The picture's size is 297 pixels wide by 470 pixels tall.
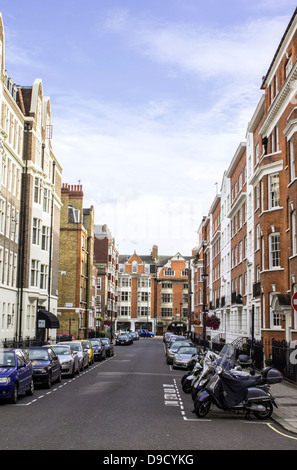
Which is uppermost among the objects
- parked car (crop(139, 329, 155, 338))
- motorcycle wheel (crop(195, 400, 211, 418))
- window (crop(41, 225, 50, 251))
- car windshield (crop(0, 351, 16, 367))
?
window (crop(41, 225, 50, 251))

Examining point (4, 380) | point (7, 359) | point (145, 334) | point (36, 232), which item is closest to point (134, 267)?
point (145, 334)

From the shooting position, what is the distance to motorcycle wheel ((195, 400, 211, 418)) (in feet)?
44.6

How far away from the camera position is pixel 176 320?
117 meters

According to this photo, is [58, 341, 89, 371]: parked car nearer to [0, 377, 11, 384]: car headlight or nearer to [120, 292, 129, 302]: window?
[0, 377, 11, 384]: car headlight

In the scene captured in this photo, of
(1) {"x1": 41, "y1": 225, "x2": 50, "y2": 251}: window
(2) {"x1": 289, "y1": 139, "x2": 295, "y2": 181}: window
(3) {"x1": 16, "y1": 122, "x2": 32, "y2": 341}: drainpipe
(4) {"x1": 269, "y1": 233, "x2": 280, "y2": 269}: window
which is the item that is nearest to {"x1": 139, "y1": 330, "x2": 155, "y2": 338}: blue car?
(1) {"x1": 41, "y1": 225, "x2": 50, "y2": 251}: window

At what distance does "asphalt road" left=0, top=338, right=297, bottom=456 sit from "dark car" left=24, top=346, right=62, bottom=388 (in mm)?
423

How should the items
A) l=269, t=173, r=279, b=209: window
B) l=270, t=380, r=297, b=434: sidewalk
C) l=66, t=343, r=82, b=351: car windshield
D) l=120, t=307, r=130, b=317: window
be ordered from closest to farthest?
l=270, t=380, r=297, b=434: sidewalk, l=66, t=343, r=82, b=351: car windshield, l=269, t=173, r=279, b=209: window, l=120, t=307, r=130, b=317: window

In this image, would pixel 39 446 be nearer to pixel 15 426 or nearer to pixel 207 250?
pixel 15 426

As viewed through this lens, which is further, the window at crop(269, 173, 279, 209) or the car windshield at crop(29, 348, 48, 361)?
the window at crop(269, 173, 279, 209)

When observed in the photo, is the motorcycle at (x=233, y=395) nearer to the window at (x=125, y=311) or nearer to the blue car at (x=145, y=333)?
the blue car at (x=145, y=333)

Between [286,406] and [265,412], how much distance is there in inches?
95.9

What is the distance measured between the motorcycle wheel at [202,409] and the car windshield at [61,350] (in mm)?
12718

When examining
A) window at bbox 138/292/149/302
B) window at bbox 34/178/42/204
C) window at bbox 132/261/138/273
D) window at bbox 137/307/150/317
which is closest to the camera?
window at bbox 34/178/42/204
